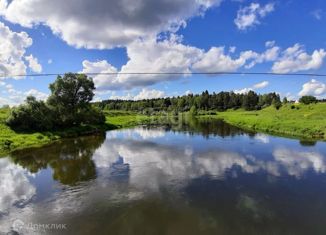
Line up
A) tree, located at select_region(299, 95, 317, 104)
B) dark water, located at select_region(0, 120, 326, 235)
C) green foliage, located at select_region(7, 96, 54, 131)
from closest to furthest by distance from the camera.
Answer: dark water, located at select_region(0, 120, 326, 235) < green foliage, located at select_region(7, 96, 54, 131) < tree, located at select_region(299, 95, 317, 104)

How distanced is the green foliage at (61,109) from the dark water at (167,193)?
54.7 feet

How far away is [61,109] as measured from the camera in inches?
2140

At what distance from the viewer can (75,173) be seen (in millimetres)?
23344

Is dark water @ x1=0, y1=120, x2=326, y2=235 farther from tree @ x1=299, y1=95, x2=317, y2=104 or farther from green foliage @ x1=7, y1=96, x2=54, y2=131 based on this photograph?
tree @ x1=299, y1=95, x2=317, y2=104

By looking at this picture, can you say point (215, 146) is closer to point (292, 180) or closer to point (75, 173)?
point (292, 180)

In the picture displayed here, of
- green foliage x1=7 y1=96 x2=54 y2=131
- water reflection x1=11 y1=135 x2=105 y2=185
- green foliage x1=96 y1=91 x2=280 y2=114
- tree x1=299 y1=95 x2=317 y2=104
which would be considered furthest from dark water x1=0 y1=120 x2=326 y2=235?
green foliage x1=96 y1=91 x2=280 y2=114

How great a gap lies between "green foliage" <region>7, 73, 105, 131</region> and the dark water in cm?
1666

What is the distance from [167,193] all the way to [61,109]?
4213cm

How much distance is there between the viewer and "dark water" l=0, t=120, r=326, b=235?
43.1 ft

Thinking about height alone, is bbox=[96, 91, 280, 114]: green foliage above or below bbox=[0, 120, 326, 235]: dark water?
above

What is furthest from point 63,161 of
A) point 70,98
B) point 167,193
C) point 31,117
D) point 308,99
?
point 308,99

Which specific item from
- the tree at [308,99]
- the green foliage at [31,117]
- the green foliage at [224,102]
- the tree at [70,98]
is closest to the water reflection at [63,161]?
the green foliage at [31,117]

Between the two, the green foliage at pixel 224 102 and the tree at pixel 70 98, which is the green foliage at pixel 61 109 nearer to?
the tree at pixel 70 98

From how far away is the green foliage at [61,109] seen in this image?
45125 millimetres
